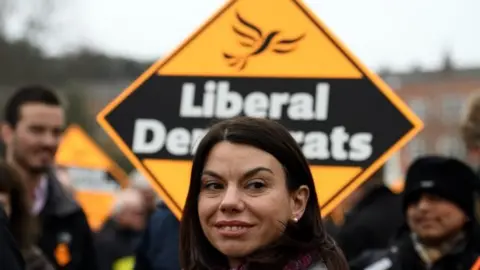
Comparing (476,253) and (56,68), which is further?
(56,68)

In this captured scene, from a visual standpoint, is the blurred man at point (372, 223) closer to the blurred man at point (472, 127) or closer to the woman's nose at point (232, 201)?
the blurred man at point (472, 127)

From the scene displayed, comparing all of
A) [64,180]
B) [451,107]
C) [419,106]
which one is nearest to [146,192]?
[64,180]

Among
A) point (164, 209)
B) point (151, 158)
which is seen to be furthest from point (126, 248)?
point (151, 158)

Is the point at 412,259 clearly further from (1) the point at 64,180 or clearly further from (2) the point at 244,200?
(1) the point at 64,180

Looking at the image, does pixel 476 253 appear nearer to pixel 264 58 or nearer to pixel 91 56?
pixel 264 58

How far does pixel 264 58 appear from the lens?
15.6ft

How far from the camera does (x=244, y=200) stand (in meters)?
2.95

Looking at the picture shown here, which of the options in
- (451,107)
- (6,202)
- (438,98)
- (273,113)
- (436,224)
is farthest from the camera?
(438,98)

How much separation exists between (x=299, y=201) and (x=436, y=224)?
93.0 inches

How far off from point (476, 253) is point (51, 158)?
2.41 m

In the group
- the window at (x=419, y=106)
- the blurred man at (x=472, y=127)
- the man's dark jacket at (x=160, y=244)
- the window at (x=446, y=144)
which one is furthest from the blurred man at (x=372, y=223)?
the window at (x=446, y=144)

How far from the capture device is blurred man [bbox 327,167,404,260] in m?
6.54

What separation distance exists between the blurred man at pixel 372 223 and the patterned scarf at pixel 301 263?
140 inches

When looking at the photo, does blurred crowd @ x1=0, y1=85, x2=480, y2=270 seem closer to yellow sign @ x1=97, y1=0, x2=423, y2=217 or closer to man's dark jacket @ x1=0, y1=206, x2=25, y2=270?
man's dark jacket @ x1=0, y1=206, x2=25, y2=270
